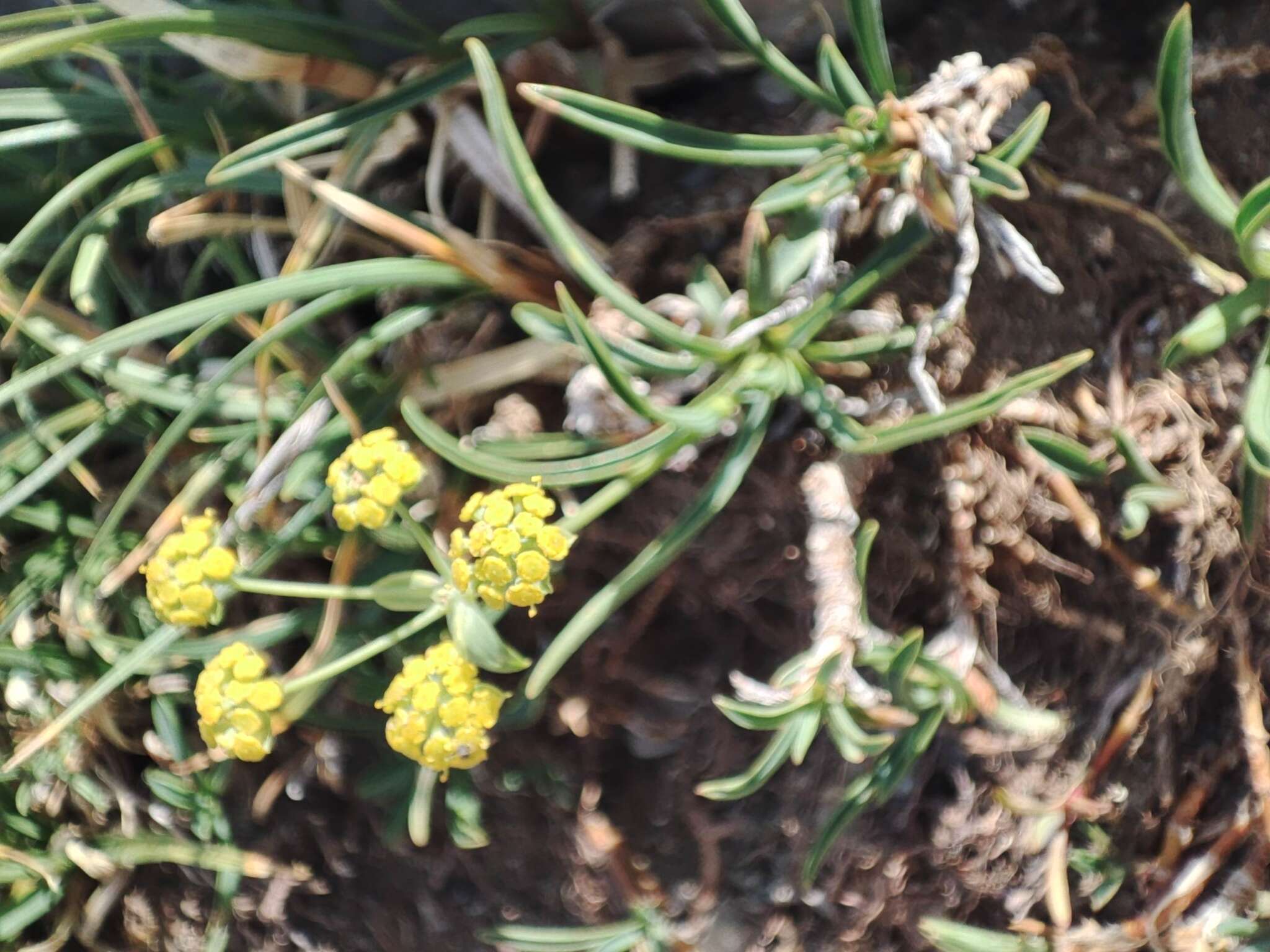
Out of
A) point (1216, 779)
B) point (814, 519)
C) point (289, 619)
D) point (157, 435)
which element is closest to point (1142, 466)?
point (814, 519)

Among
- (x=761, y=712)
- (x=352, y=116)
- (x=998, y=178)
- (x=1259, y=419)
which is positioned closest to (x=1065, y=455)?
(x=1259, y=419)

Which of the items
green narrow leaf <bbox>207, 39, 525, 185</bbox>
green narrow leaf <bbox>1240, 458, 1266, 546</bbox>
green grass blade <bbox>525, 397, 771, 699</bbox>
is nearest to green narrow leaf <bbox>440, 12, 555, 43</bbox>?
green narrow leaf <bbox>207, 39, 525, 185</bbox>

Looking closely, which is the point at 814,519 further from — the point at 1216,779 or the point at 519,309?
the point at 1216,779

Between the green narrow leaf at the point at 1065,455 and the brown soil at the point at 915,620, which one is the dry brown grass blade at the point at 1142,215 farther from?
the green narrow leaf at the point at 1065,455

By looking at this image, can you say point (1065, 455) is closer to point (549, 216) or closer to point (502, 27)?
point (549, 216)

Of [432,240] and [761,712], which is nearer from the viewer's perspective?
[761,712]
